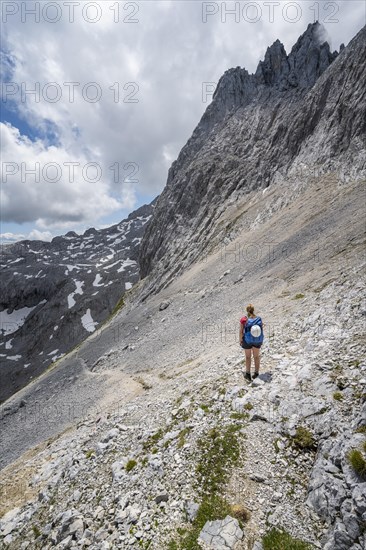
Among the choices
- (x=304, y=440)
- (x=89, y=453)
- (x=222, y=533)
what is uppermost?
(x=89, y=453)

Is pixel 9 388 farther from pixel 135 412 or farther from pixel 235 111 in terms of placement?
pixel 235 111

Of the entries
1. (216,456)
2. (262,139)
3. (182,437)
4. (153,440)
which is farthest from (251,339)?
(262,139)

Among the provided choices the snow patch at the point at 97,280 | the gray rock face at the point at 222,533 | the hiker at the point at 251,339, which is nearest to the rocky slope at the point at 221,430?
the gray rock face at the point at 222,533

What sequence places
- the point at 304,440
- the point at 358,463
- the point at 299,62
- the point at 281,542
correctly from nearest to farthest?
1. the point at 281,542
2. the point at 358,463
3. the point at 304,440
4. the point at 299,62

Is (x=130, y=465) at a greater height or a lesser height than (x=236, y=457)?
greater

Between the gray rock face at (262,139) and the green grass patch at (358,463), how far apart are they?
163ft

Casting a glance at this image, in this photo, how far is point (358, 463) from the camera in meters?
7.03

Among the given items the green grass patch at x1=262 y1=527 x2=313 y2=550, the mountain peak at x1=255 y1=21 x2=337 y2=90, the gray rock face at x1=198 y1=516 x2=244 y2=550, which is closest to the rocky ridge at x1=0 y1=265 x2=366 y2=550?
the gray rock face at x1=198 y1=516 x2=244 y2=550

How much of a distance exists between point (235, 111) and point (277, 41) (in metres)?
24.7

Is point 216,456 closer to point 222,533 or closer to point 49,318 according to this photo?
point 222,533

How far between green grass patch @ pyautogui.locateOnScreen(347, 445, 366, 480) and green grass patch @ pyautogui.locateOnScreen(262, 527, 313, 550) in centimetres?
192

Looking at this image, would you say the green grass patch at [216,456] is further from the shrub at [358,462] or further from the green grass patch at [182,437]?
the shrub at [358,462]

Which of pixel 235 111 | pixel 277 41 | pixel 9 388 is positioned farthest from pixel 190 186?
pixel 9 388

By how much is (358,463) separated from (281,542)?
98.6 inches
